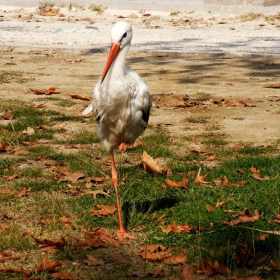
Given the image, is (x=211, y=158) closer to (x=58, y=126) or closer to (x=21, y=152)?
(x=21, y=152)

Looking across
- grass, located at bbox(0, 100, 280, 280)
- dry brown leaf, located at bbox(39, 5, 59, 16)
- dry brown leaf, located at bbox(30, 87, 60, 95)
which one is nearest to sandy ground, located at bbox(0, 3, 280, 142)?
dry brown leaf, located at bbox(30, 87, 60, 95)

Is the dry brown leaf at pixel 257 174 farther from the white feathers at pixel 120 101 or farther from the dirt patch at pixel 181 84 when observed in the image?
the dirt patch at pixel 181 84

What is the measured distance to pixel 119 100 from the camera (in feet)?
17.7

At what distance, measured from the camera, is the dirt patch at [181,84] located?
9508mm

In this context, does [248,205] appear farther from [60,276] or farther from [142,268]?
[60,276]

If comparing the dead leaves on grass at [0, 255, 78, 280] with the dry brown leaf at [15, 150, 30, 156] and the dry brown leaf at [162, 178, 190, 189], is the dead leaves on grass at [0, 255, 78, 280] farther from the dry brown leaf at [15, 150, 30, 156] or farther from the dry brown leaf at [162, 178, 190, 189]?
the dry brown leaf at [15, 150, 30, 156]

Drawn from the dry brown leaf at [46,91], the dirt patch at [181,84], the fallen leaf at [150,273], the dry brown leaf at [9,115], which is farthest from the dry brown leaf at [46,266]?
the dry brown leaf at [46,91]

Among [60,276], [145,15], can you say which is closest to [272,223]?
[60,276]

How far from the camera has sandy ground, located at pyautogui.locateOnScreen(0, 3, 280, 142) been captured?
33.0 ft

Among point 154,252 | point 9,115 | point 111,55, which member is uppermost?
point 111,55

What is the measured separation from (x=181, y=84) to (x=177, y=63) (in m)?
2.64

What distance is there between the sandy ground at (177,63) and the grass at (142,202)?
1329 mm

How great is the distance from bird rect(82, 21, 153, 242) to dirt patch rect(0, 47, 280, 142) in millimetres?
3063

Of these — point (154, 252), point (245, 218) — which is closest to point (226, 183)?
point (245, 218)
